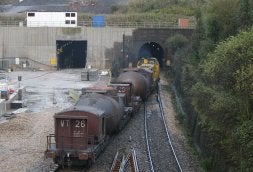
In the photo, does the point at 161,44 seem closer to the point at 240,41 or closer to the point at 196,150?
the point at 196,150

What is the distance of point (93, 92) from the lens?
1053 inches

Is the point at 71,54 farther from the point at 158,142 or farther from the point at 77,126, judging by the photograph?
the point at 77,126

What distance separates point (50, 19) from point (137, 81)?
2866cm

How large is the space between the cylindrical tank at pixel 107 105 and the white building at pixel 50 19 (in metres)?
37.2

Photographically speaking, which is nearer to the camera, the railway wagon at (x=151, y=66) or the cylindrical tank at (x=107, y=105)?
the cylindrical tank at (x=107, y=105)

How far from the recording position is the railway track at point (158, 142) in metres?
22.8

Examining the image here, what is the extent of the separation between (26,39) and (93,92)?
35687mm

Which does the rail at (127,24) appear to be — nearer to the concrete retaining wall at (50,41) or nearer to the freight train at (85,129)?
the concrete retaining wall at (50,41)

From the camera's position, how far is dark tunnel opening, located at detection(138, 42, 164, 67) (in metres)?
65.3

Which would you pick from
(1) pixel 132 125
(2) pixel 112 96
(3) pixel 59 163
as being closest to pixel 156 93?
(1) pixel 132 125

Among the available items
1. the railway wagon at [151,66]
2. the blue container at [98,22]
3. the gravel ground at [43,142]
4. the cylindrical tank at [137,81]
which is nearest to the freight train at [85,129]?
the gravel ground at [43,142]

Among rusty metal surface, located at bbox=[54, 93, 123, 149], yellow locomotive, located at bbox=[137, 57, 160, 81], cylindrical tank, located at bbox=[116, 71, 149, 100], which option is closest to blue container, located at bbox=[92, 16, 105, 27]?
yellow locomotive, located at bbox=[137, 57, 160, 81]

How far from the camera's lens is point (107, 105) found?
24.5 meters

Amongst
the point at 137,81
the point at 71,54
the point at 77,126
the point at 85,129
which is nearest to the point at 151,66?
the point at 137,81
